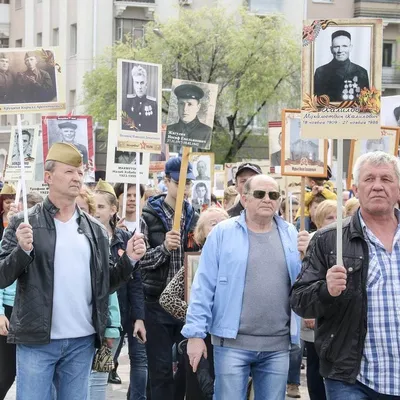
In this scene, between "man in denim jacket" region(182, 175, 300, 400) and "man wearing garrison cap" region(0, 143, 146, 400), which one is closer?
"man wearing garrison cap" region(0, 143, 146, 400)

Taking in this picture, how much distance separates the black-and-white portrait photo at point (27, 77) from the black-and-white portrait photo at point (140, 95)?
1.21 m

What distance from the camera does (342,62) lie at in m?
6.13

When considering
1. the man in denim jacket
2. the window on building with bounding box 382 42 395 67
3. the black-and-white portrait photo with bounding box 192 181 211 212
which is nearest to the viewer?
the man in denim jacket

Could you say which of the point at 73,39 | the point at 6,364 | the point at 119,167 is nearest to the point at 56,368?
the point at 6,364

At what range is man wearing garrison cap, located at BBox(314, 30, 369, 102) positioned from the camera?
19.9 ft

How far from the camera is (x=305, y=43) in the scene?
6.18 metres

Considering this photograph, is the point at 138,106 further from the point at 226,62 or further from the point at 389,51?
the point at 389,51

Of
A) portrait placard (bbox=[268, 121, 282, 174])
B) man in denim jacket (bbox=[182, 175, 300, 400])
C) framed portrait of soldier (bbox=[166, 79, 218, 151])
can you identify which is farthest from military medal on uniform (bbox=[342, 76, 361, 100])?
portrait placard (bbox=[268, 121, 282, 174])

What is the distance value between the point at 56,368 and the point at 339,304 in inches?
70.3

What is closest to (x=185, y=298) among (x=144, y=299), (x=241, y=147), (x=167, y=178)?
(x=144, y=299)

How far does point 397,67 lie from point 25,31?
1776 centimetres

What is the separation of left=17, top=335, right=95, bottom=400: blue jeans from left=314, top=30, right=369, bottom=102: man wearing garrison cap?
1.91 metres

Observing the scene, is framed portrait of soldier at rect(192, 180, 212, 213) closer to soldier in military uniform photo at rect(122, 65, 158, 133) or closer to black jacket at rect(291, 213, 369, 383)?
soldier in military uniform photo at rect(122, 65, 158, 133)

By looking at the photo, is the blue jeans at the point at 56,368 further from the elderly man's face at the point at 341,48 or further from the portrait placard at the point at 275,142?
the portrait placard at the point at 275,142
